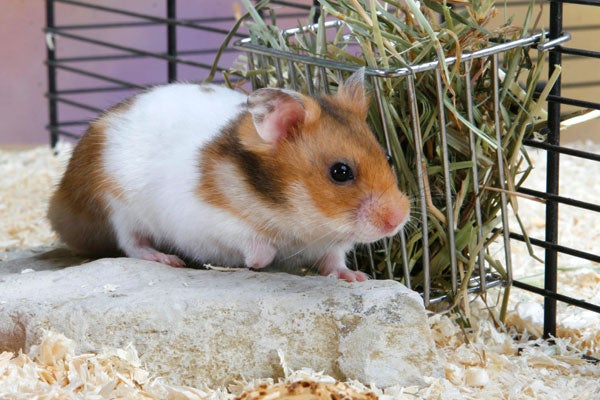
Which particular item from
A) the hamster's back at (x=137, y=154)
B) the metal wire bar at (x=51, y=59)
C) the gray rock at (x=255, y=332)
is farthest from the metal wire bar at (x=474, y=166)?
the metal wire bar at (x=51, y=59)

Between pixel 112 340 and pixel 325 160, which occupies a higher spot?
pixel 325 160

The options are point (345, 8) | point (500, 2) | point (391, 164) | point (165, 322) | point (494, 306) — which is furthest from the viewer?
point (500, 2)

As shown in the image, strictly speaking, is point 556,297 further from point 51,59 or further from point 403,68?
point 51,59

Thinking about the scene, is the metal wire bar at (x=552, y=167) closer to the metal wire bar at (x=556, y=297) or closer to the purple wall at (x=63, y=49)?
the metal wire bar at (x=556, y=297)

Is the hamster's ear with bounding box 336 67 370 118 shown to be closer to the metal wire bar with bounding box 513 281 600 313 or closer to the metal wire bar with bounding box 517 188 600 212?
the metal wire bar with bounding box 517 188 600 212

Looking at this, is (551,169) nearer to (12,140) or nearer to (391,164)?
(391,164)

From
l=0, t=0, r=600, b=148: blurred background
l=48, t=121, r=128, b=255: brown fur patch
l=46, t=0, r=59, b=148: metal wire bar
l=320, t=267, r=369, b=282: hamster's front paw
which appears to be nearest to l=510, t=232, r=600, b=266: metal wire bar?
l=320, t=267, r=369, b=282: hamster's front paw

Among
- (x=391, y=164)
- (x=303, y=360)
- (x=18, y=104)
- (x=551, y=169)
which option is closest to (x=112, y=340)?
(x=303, y=360)
